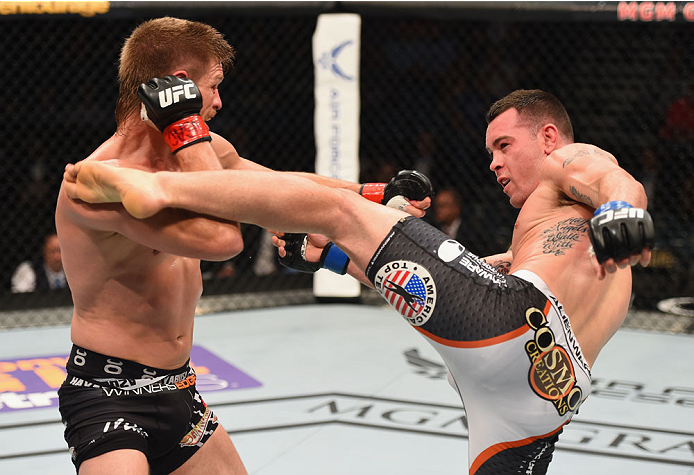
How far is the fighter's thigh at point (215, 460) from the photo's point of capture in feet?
6.27

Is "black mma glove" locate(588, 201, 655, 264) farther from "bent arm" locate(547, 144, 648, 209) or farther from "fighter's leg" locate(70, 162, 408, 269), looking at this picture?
"fighter's leg" locate(70, 162, 408, 269)

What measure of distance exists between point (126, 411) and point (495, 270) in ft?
2.99

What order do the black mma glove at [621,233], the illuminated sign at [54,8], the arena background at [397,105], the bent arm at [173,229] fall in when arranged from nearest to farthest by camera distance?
1. the black mma glove at [621,233]
2. the bent arm at [173,229]
3. the illuminated sign at [54,8]
4. the arena background at [397,105]

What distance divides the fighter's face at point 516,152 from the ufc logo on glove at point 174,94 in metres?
A: 0.95

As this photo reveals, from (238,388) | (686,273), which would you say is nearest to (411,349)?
(238,388)

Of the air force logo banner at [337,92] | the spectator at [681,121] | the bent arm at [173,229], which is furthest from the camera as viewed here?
the spectator at [681,121]

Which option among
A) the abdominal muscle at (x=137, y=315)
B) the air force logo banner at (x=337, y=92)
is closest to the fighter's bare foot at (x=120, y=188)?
the abdominal muscle at (x=137, y=315)

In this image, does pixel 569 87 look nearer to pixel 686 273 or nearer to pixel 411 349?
pixel 686 273

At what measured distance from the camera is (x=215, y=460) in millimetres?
1938

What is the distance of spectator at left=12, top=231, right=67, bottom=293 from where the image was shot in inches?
211

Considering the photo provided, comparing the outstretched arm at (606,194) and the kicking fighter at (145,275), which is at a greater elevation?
the outstretched arm at (606,194)

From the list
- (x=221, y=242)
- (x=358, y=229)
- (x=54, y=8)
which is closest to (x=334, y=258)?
(x=358, y=229)

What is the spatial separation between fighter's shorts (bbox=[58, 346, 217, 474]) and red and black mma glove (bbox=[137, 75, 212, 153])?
0.54m

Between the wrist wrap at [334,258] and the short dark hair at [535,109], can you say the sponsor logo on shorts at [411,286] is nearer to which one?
the wrist wrap at [334,258]
